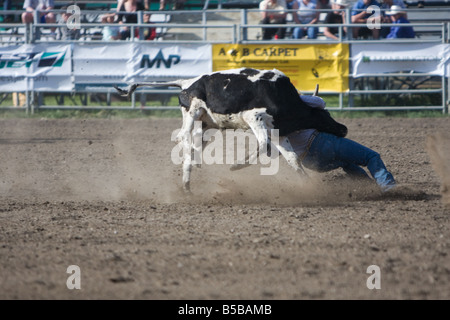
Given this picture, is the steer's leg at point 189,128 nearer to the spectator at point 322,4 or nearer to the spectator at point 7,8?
the spectator at point 322,4

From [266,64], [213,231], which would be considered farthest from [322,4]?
[213,231]

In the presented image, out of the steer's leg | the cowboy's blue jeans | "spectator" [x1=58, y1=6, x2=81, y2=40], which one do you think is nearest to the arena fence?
"spectator" [x1=58, y1=6, x2=81, y2=40]

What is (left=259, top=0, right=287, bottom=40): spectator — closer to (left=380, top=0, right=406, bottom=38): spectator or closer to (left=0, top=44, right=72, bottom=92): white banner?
(left=380, top=0, right=406, bottom=38): spectator

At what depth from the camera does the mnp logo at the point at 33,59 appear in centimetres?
1296

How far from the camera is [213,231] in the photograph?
491 centimetres

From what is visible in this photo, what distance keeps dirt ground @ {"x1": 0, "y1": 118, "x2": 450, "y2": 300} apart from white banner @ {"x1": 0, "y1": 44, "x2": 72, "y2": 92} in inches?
181

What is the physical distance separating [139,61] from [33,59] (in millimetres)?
2140

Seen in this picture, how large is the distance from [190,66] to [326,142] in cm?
721

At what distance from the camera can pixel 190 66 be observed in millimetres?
12758

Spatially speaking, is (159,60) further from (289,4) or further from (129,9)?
(289,4)

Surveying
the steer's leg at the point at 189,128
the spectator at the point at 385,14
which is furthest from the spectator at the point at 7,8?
the steer's leg at the point at 189,128

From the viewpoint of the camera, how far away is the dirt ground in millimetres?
3676

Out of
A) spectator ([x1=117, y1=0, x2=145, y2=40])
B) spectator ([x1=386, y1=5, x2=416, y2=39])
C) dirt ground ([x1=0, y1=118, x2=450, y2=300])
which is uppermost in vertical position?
spectator ([x1=117, y1=0, x2=145, y2=40])
